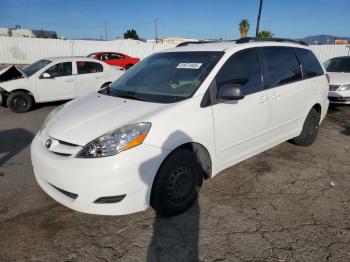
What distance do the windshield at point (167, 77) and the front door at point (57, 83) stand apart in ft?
17.2

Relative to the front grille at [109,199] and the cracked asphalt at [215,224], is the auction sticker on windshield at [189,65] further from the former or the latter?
the front grille at [109,199]

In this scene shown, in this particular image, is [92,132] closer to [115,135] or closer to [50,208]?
[115,135]

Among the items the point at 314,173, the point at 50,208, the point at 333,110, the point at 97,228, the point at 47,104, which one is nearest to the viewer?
the point at 97,228

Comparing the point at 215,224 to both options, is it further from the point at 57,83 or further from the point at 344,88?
the point at 57,83

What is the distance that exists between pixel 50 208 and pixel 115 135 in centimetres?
130

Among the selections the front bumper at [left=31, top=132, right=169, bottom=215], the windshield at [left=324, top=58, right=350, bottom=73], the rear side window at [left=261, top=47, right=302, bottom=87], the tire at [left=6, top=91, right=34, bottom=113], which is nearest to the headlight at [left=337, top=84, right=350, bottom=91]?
the windshield at [left=324, top=58, right=350, bottom=73]

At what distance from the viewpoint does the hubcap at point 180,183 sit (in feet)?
9.99

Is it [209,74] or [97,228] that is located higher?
[209,74]

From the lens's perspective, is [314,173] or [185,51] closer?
[185,51]

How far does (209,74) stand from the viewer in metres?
3.38

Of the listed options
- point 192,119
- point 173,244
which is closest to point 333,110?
point 192,119

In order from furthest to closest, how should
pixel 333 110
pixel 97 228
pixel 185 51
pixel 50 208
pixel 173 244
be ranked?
1. pixel 333 110
2. pixel 185 51
3. pixel 50 208
4. pixel 97 228
5. pixel 173 244

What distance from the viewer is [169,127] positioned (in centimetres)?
291

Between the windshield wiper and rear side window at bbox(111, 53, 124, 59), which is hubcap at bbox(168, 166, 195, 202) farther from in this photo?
rear side window at bbox(111, 53, 124, 59)
